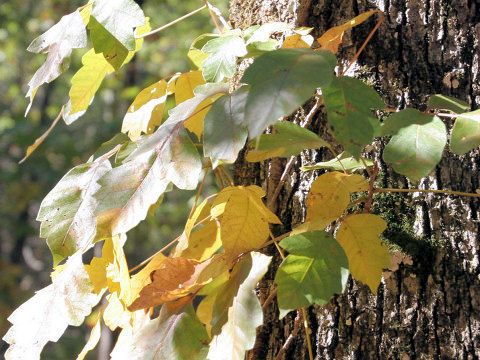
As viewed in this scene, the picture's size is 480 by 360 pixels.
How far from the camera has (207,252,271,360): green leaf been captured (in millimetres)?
545

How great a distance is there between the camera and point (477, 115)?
1.87 feet

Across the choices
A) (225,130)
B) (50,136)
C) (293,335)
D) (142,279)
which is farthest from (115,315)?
(50,136)

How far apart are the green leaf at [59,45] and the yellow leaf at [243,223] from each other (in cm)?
30

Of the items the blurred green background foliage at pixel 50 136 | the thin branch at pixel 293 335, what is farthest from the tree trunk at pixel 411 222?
the blurred green background foliage at pixel 50 136

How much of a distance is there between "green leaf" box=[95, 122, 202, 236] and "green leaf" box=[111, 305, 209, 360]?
0.17 meters

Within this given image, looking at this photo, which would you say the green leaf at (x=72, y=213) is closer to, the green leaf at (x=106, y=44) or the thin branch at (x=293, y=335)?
the green leaf at (x=106, y=44)

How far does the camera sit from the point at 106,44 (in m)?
0.66

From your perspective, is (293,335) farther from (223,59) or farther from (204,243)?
(223,59)

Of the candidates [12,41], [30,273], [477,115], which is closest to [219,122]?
[477,115]

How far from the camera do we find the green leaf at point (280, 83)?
44cm

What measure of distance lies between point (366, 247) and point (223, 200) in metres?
0.21

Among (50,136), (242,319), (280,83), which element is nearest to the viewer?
(280,83)

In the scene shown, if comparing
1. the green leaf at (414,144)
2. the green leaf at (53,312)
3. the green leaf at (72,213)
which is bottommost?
the green leaf at (53,312)

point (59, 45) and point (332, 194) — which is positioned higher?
point (59, 45)
